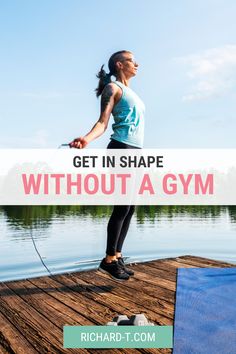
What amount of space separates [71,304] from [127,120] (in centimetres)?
137

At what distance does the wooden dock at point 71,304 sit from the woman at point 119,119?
0.85 ft

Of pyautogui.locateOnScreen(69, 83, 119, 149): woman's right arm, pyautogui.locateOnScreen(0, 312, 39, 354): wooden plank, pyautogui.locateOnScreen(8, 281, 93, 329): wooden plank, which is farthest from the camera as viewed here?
pyautogui.locateOnScreen(69, 83, 119, 149): woman's right arm

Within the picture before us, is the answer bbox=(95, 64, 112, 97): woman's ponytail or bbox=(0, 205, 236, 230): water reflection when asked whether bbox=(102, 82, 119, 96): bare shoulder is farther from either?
bbox=(0, 205, 236, 230): water reflection

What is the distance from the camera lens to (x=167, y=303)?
2666mm

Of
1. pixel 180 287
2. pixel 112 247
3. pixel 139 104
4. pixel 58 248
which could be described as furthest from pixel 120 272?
pixel 58 248

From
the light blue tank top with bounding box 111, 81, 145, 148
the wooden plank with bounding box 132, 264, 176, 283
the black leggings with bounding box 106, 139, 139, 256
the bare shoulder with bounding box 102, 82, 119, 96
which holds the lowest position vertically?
the wooden plank with bounding box 132, 264, 176, 283

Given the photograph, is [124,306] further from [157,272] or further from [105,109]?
[105,109]

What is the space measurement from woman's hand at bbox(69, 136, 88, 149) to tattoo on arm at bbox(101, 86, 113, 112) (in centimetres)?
42

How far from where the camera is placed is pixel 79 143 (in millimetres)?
2602

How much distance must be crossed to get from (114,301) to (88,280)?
2.28 feet

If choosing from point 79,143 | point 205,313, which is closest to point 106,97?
point 79,143

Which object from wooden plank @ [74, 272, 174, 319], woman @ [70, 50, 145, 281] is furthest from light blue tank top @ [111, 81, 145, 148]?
wooden plank @ [74, 272, 174, 319]

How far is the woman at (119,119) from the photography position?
2.99 m

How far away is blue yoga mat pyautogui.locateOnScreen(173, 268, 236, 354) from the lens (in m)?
1.95
